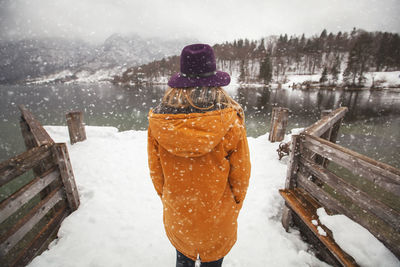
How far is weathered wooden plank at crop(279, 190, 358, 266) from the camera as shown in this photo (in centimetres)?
209

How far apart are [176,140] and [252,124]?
1401 cm

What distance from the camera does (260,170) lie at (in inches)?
225

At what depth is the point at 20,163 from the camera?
8.11ft

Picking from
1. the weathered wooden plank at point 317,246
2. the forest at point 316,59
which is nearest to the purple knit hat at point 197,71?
the weathered wooden plank at point 317,246

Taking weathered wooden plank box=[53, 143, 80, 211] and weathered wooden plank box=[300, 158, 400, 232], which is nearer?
weathered wooden plank box=[300, 158, 400, 232]

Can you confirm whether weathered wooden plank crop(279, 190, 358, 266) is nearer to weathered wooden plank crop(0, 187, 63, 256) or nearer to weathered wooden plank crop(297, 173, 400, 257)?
weathered wooden plank crop(297, 173, 400, 257)

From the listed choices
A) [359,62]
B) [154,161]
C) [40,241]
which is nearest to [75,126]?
[40,241]

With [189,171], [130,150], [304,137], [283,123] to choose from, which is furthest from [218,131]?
[283,123]

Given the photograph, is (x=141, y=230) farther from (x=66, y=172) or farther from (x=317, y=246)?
(x=317, y=246)

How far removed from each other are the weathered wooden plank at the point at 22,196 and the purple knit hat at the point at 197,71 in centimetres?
273

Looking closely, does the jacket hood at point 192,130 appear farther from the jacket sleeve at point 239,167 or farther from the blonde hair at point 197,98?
the jacket sleeve at point 239,167

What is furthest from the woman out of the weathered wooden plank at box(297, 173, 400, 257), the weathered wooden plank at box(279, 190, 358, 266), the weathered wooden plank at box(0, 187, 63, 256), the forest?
the forest

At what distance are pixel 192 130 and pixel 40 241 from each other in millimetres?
3490

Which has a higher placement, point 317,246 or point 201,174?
point 201,174
